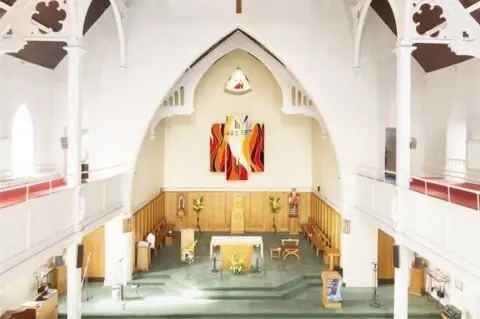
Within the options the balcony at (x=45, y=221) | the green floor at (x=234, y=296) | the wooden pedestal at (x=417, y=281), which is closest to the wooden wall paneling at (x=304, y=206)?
the green floor at (x=234, y=296)

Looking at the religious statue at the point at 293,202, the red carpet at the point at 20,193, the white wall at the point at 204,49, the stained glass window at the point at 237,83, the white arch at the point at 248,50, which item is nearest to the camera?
the red carpet at the point at 20,193

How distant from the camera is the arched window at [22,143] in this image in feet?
43.8

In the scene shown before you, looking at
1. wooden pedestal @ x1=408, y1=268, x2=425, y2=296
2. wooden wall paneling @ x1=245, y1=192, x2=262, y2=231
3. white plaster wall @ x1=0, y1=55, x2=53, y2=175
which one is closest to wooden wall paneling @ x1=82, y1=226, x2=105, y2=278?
white plaster wall @ x1=0, y1=55, x2=53, y2=175

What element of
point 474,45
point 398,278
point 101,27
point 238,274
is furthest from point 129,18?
point 398,278

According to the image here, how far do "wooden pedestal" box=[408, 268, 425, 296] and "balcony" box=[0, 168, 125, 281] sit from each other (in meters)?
9.46

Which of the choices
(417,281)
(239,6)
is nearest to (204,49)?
(239,6)

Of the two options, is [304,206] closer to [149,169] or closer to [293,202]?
[293,202]

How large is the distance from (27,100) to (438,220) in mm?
11405

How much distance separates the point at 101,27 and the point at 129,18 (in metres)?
0.98

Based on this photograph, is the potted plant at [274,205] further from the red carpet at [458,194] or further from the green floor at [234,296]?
the red carpet at [458,194]

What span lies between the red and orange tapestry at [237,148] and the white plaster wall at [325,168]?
2326 millimetres

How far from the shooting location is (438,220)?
873 cm

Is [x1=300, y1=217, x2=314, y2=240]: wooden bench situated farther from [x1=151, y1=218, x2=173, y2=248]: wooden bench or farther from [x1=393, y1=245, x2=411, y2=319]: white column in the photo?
[x1=393, y1=245, x2=411, y2=319]: white column

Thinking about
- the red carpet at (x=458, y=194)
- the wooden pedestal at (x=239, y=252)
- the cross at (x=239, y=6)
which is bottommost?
the wooden pedestal at (x=239, y=252)
